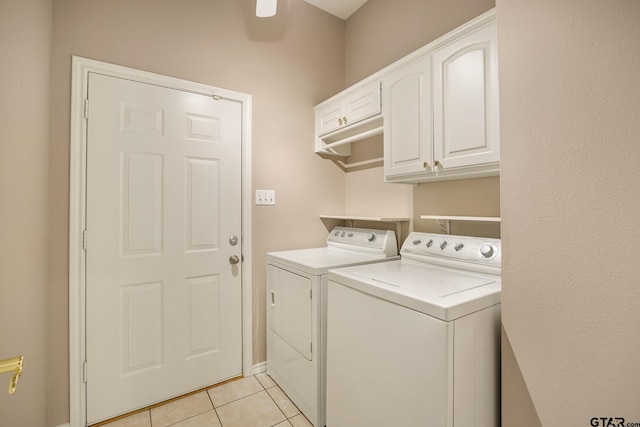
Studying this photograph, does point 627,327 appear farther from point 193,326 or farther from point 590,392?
point 193,326

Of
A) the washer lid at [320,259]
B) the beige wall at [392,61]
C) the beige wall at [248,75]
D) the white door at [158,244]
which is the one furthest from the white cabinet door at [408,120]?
the white door at [158,244]

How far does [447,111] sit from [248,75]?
58.1 inches

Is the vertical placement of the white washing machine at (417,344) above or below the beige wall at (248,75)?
below

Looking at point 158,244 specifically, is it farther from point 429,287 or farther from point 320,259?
point 429,287

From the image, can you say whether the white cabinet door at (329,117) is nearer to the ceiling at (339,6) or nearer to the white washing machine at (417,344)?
the ceiling at (339,6)

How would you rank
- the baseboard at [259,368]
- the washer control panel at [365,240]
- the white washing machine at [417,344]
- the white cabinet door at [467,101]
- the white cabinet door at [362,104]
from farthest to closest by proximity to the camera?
the baseboard at [259,368], the washer control panel at [365,240], the white cabinet door at [362,104], the white cabinet door at [467,101], the white washing machine at [417,344]

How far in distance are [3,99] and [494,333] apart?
2.06 m

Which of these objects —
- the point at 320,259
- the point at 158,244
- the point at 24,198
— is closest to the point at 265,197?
the point at 320,259

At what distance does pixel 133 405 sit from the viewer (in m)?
1.70

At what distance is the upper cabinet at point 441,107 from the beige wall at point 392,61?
0.76 ft

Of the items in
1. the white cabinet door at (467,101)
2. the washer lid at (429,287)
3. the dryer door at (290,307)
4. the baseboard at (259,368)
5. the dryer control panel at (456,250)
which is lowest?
the baseboard at (259,368)

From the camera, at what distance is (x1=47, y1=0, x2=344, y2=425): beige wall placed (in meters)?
1.52

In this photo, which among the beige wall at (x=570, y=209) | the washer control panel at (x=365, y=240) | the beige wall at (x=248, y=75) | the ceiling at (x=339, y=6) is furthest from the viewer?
the ceiling at (x=339, y=6)

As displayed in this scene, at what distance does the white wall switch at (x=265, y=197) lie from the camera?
84.5 inches
